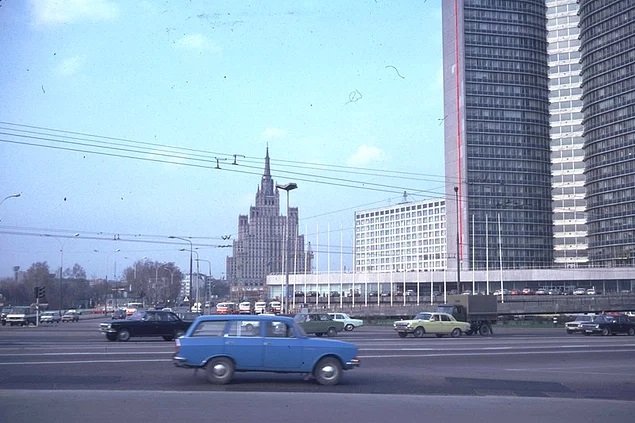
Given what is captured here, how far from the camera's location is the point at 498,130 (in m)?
124

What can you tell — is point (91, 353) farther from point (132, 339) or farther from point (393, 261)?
point (393, 261)

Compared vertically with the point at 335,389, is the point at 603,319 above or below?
below

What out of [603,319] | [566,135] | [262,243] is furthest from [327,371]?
[262,243]

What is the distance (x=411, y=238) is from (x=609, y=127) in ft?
265

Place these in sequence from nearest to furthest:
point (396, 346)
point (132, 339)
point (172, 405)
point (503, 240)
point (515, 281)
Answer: point (172, 405), point (396, 346), point (132, 339), point (515, 281), point (503, 240)

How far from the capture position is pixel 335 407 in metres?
12.6

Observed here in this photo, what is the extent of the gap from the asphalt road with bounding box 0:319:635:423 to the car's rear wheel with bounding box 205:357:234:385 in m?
0.25

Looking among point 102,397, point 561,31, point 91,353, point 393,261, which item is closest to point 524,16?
point 561,31

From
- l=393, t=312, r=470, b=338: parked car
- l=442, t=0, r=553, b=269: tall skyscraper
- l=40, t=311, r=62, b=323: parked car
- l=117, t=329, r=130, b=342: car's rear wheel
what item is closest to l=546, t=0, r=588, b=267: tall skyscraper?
l=442, t=0, r=553, b=269: tall skyscraper

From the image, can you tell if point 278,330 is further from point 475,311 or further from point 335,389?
point 475,311

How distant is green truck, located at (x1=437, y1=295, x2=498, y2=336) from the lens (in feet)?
155

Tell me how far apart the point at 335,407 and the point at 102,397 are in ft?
14.4

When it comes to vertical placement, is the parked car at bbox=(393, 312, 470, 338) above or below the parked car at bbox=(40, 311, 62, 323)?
above

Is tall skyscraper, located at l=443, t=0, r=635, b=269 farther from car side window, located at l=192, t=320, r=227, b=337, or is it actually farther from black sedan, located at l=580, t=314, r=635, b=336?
car side window, located at l=192, t=320, r=227, b=337
